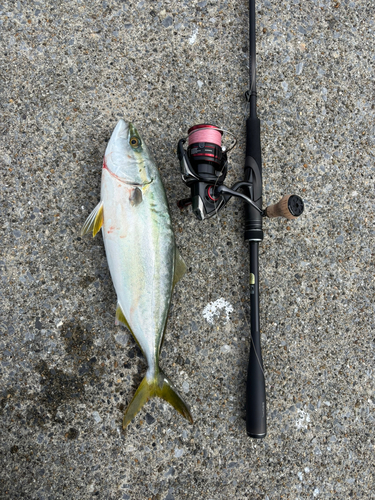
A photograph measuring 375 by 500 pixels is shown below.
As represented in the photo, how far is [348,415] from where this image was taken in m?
2.31

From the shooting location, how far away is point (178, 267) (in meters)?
2.09

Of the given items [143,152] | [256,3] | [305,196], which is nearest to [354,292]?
[305,196]

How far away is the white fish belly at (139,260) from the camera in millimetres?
1962

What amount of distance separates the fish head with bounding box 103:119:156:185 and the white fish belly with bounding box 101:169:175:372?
62 mm

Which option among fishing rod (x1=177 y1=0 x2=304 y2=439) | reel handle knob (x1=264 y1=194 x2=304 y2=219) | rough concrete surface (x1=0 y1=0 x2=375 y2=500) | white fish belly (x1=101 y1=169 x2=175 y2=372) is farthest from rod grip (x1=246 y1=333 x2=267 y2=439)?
reel handle knob (x1=264 y1=194 x2=304 y2=219)

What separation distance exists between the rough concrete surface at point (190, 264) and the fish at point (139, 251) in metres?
0.14

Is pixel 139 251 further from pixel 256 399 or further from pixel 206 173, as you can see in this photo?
pixel 256 399

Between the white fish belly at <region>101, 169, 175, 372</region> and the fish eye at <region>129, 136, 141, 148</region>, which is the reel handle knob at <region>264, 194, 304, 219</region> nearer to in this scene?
the white fish belly at <region>101, 169, 175, 372</region>

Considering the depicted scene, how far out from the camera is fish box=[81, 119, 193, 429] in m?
1.96

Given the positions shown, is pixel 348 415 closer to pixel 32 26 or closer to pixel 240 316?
pixel 240 316

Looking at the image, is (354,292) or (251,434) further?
(354,292)

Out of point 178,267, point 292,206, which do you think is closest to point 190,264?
point 178,267

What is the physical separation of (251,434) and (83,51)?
2630mm

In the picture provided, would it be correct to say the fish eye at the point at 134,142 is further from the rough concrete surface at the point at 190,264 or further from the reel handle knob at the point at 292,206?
the reel handle knob at the point at 292,206
